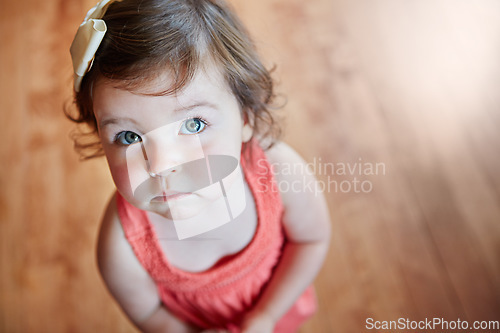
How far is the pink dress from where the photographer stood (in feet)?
1.89

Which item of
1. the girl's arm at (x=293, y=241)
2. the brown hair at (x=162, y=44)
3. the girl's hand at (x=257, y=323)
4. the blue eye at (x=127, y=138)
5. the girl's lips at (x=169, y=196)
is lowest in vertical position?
the girl's hand at (x=257, y=323)

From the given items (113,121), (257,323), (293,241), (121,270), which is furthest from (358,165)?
(113,121)

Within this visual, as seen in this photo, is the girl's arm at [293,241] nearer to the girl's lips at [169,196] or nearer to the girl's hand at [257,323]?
the girl's hand at [257,323]

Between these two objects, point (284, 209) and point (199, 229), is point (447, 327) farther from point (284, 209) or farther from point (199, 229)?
point (199, 229)

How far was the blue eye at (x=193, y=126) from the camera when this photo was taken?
0.42 m

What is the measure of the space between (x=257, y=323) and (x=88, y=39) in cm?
43

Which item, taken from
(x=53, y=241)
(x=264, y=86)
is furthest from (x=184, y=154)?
(x=53, y=241)

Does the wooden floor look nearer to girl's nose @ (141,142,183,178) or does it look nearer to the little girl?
the little girl

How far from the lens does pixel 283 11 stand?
50.8 inches

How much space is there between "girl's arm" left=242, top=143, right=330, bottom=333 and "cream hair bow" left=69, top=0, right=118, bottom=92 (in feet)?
0.89

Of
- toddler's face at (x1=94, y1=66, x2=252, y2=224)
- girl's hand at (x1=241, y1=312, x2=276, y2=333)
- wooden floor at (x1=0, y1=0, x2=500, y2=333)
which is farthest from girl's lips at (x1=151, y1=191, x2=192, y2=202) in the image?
wooden floor at (x1=0, y1=0, x2=500, y2=333)

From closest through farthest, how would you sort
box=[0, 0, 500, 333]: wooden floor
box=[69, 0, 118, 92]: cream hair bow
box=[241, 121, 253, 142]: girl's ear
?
box=[69, 0, 118, 92]: cream hair bow < box=[241, 121, 253, 142]: girl's ear < box=[0, 0, 500, 333]: wooden floor

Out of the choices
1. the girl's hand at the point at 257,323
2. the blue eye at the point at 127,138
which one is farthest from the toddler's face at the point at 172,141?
the girl's hand at the point at 257,323

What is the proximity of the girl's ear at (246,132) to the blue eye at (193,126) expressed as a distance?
0.09 meters
